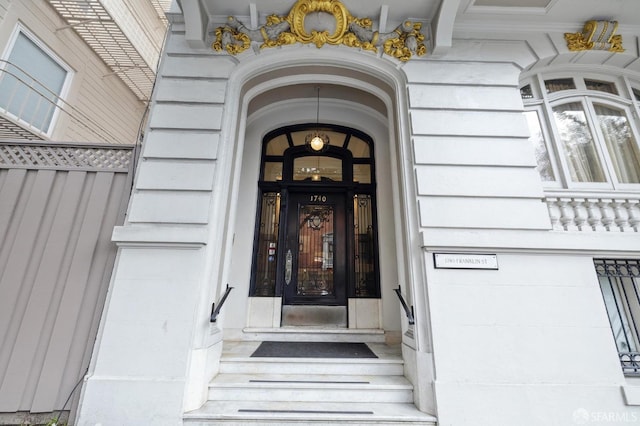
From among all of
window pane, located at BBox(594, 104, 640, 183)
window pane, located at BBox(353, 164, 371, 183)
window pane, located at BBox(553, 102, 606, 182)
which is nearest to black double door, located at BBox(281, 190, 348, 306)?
window pane, located at BBox(353, 164, 371, 183)

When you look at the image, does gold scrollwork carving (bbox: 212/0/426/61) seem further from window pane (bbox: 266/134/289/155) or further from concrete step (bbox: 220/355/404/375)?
concrete step (bbox: 220/355/404/375)

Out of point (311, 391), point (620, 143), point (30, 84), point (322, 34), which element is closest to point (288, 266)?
point (311, 391)

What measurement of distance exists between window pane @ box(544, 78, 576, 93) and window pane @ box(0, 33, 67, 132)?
28.7 feet

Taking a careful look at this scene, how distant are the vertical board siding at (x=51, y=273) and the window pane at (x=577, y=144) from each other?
6.21 m

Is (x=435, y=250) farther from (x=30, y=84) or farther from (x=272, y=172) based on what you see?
(x=30, y=84)

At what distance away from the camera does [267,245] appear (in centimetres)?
515

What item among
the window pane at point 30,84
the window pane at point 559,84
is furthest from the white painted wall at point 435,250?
the window pane at point 30,84

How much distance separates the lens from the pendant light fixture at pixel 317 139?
199 inches

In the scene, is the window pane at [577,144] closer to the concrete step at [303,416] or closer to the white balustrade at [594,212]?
the white balustrade at [594,212]

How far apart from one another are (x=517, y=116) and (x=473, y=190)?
4.39ft

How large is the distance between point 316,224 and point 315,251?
1.77 feet

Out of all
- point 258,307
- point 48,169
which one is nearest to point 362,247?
point 258,307

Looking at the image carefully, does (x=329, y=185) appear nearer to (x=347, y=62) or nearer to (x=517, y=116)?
(x=347, y=62)

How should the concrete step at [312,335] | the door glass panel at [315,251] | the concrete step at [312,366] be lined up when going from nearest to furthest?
the concrete step at [312,366], the concrete step at [312,335], the door glass panel at [315,251]
